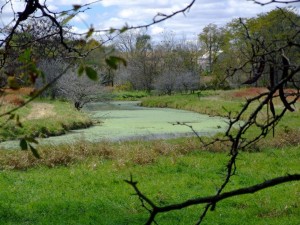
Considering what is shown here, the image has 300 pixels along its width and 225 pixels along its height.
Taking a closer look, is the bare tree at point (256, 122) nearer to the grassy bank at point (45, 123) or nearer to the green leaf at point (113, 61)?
the green leaf at point (113, 61)

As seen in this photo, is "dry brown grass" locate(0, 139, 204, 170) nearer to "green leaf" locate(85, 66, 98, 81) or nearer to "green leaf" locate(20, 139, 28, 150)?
"green leaf" locate(20, 139, 28, 150)

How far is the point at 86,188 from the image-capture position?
885cm

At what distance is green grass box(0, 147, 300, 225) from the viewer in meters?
6.89

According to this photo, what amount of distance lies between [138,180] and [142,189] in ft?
2.68

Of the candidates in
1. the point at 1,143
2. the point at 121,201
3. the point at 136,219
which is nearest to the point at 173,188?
the point at 121,201

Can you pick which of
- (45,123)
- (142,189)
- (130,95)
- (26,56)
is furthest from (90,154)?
(130,95)

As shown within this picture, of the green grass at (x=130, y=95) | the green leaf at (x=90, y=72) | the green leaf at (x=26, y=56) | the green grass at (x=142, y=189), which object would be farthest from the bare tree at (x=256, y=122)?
the green grass at (x=130, y=95)

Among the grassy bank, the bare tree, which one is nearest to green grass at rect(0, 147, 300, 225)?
the bare tree

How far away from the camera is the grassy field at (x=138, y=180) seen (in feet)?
22.8

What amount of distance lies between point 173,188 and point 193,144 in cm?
416

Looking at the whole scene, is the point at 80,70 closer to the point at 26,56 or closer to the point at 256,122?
the point at 26,56

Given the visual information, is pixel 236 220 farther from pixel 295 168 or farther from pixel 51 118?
pixel 51 118

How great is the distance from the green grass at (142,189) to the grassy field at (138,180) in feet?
0.04

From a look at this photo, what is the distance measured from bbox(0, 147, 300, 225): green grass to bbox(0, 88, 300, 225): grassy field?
0.01 metres
